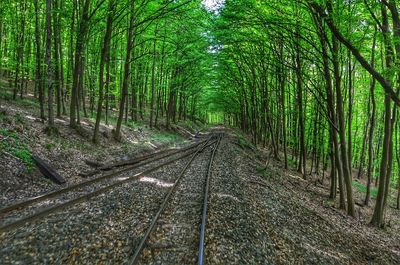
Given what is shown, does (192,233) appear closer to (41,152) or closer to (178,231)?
(178,231)

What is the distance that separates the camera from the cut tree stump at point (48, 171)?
9797 millimetres

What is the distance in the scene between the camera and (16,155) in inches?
390

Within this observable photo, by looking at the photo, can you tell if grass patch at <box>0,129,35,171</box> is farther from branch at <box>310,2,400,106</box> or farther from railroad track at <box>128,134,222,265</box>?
branch at <box>310,2,400,106</box>

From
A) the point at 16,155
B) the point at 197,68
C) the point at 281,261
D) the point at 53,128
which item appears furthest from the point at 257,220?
the point at 197,68

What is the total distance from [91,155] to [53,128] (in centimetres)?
231

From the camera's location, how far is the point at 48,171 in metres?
9.95

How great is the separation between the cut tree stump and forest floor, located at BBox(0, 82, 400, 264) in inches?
8.9

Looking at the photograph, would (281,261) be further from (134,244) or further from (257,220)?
(134,244)

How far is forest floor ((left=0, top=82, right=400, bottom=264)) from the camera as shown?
5.40 metres

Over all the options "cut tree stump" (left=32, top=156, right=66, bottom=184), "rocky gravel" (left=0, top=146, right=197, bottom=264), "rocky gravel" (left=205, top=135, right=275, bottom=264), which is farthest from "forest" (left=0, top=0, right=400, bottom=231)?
"rocky gravel" (left=0, top=146, right=197, bottom=264)

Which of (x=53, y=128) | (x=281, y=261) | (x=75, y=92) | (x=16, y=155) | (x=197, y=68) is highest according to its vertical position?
(x=197, y=68)

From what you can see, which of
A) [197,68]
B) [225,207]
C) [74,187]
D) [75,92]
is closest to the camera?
[225,207]

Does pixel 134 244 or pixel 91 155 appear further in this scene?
pixel 91 155

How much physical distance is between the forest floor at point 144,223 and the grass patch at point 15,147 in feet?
0.13
